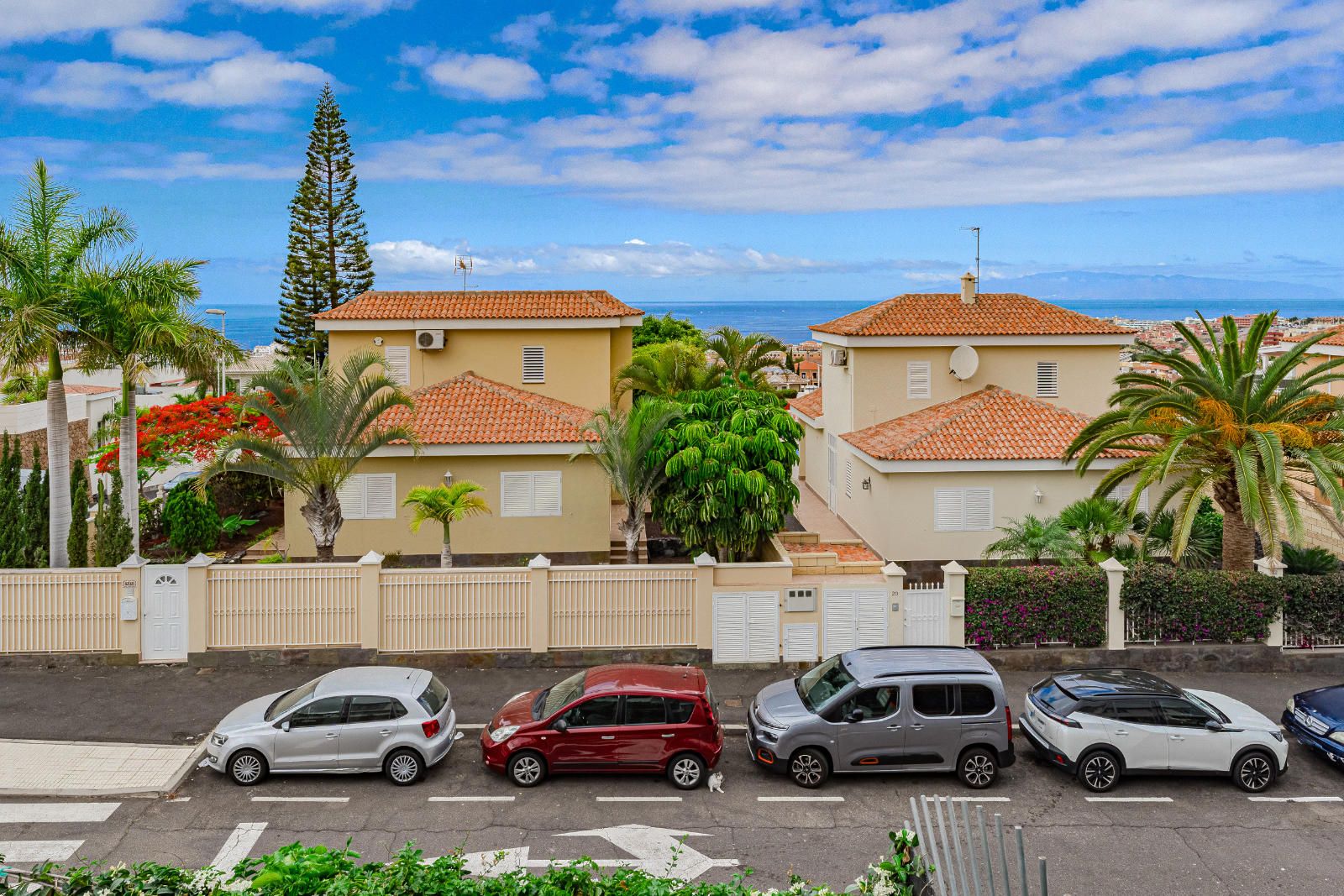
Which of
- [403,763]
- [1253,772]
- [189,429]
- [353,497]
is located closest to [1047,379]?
[1253,772]

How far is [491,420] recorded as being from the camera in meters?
23.1

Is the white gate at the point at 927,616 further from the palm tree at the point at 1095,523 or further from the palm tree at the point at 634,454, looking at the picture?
the palm tree at the point at 634,454

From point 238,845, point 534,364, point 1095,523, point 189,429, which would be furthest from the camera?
point 534,364

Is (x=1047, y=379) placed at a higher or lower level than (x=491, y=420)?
higher

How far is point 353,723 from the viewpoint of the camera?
509 inches

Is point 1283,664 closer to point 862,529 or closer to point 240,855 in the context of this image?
point 862,529

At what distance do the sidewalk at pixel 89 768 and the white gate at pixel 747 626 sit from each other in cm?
842

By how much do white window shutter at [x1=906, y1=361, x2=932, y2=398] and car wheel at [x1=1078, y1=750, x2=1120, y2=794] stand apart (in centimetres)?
1550

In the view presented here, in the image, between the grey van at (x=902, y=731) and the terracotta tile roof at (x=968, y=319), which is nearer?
the grey van at (x=902, y=731)

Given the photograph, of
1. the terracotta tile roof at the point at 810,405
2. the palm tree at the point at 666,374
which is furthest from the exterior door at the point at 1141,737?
the terracotta tile roof at the point at 810,405

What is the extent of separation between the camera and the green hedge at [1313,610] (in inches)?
699

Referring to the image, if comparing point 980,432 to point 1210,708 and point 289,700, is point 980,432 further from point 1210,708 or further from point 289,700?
point 289,700

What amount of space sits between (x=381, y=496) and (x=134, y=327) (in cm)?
598

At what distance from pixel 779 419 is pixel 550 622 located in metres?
6.39
